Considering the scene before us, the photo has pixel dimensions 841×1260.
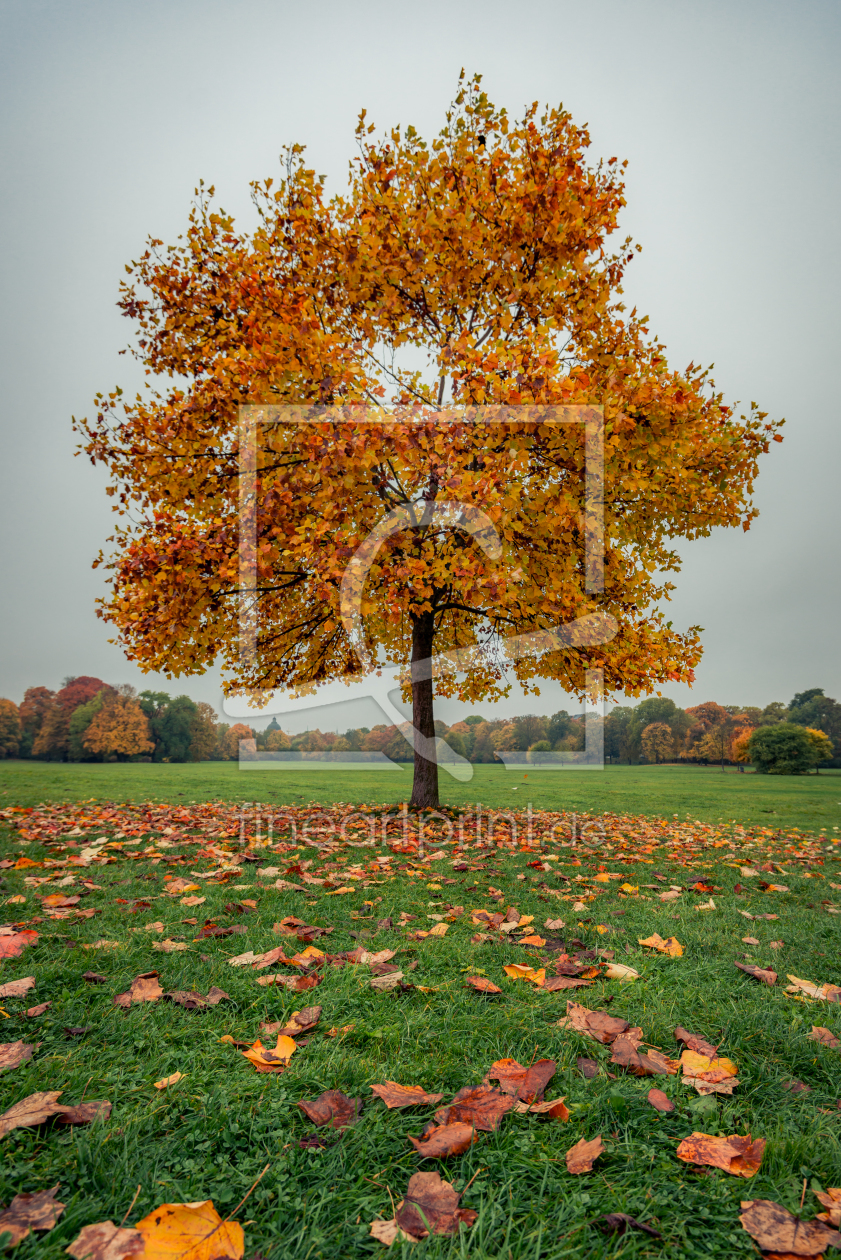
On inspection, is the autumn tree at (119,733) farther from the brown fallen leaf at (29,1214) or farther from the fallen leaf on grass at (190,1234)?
the fallen leaf on grass at (190,1234)

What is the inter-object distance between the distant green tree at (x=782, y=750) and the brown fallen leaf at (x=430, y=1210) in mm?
52328

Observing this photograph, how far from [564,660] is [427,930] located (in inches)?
239

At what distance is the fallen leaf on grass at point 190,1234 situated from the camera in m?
1.24

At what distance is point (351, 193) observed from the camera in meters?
8.12

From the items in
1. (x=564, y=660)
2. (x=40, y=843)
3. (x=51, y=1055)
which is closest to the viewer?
(x=51, y=1055)

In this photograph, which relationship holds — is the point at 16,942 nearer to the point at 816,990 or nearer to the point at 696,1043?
the point at 696,1043

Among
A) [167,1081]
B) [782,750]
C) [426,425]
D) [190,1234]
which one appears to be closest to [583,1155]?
[190,1234]

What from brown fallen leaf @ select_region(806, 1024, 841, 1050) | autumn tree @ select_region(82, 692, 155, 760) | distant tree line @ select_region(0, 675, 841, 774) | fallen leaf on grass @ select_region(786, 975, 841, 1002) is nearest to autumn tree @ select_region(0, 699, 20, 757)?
distant tree line @ select_region(0, 675, 841, 774)

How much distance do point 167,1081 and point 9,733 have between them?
240ft

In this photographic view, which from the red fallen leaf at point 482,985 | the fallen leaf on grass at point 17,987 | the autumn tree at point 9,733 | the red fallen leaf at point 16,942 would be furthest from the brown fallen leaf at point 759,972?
the autumn tree at point 9,733

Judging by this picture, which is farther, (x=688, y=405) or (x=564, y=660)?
(x=564, y=660)

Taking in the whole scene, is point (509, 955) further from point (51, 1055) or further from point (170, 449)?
point (170, 449)

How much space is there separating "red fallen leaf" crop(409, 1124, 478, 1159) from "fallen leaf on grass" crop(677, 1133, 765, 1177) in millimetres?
574

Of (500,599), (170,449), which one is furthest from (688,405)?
(170,449)
